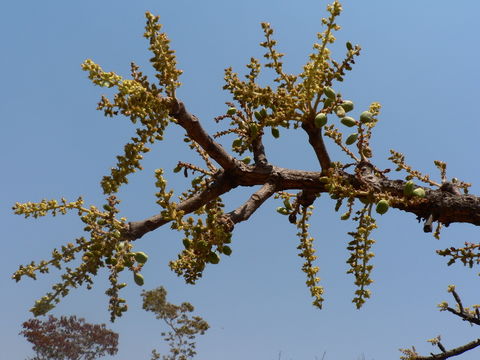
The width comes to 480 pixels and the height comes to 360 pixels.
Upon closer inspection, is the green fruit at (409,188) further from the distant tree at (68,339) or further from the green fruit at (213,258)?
the distant tree at (68,339)

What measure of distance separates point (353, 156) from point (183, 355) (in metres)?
7.74

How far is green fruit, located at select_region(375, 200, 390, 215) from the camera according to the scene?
3.35m

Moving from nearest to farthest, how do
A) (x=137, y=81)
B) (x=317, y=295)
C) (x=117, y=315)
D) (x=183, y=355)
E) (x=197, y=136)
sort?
(x=117, y=315)
(x=137, y=81)
(x=197, y=136)
(x=317, y=295)
(x=183, y=355)

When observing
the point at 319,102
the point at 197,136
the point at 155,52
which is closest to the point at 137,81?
the point at 155,52

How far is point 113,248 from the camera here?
3.09 meters

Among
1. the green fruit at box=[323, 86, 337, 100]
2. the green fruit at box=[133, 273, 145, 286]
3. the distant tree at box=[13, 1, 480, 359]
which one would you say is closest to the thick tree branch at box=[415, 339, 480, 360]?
the distant tree at box=[13, 1, 480, 359]

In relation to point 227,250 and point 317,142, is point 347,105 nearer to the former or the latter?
point 317,142

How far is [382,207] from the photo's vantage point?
337 centimetres

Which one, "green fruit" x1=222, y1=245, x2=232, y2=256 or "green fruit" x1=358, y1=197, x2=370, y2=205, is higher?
"green fruit" x1=358, y1=197, x2=370, y2=205

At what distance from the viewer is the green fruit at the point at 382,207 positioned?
335 cm

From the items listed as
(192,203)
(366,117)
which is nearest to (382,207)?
(366,117)

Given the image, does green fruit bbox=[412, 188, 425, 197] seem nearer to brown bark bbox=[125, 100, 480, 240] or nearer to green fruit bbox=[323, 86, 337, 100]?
brown bark bbox=[125, 100, 480, 240]

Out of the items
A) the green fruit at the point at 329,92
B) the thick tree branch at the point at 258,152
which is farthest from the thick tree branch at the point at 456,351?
the green fruit at the point at 329,92

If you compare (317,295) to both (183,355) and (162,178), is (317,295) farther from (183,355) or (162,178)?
(183,355)
